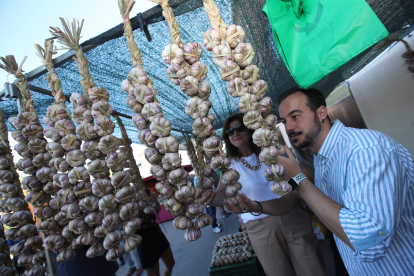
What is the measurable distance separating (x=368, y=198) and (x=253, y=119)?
545mm

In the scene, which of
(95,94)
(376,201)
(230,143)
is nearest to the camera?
(376,201)

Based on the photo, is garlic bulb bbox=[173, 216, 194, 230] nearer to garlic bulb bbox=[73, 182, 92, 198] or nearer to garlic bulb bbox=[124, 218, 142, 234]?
garlic bulb bbox=[124, 218, 142, 234]

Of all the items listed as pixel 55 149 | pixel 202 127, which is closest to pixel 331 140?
pixel 202 127

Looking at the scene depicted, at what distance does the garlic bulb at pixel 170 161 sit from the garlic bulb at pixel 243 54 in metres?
0.55

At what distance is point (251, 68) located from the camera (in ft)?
2.97

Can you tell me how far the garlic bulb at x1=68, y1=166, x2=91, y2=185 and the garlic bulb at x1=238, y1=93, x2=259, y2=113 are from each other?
0.97 m

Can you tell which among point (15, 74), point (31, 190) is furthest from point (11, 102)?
point (31, 190)

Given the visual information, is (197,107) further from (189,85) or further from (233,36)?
(233,36)

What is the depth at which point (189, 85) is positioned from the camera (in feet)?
2.70

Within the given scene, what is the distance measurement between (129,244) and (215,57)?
1.05m

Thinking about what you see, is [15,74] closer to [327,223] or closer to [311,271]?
[327,223]

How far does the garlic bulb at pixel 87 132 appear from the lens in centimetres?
101

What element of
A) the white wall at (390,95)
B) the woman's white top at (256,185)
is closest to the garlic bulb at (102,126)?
the woman's white top at (256,185)

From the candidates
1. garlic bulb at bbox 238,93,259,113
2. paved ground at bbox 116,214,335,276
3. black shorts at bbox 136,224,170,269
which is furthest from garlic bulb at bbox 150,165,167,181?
paved ground at bbox 116,214,335,276
